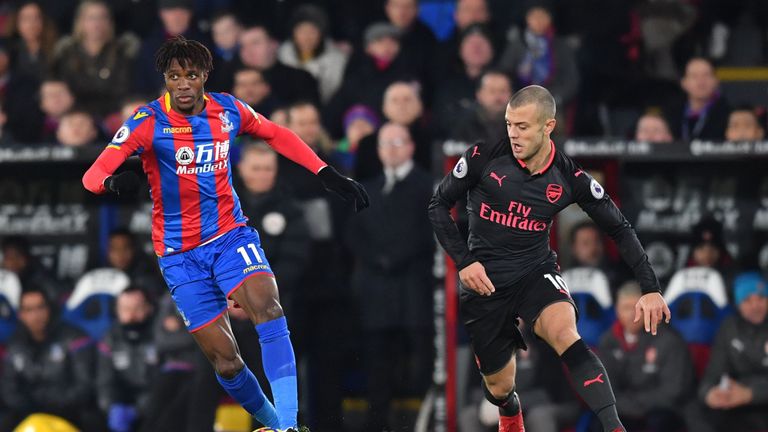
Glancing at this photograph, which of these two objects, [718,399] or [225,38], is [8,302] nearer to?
[225,38]


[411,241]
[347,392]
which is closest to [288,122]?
[411,241]

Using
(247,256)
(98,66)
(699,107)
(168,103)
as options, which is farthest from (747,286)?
(98,66)

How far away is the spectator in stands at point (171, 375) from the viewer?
10039 millimetres

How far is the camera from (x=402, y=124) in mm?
10258

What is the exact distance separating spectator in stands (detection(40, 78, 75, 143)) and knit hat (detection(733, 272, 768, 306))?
529 cm

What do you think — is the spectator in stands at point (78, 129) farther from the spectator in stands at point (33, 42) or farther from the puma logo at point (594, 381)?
the puma logo at point (594, 381)

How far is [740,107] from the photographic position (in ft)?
33.1

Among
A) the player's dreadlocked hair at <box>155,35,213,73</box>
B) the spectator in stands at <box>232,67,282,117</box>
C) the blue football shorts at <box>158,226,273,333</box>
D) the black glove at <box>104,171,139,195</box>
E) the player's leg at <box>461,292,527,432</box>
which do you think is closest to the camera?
the black glove at <box>104,171,139,195</box>

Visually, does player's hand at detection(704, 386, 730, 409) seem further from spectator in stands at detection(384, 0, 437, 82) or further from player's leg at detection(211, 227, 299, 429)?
player's leg at detection(211, 227, 299, 429)

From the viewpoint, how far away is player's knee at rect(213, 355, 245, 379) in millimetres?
7387

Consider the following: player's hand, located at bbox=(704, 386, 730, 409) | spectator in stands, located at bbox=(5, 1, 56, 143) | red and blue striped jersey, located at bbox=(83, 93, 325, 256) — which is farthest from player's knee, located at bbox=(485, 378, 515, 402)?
spectator in stands, located at bbox=(5, 1, 56, 143)

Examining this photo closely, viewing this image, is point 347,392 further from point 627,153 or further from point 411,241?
point 627,153

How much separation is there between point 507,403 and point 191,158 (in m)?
2.21

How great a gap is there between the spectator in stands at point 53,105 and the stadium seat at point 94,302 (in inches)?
47.9
